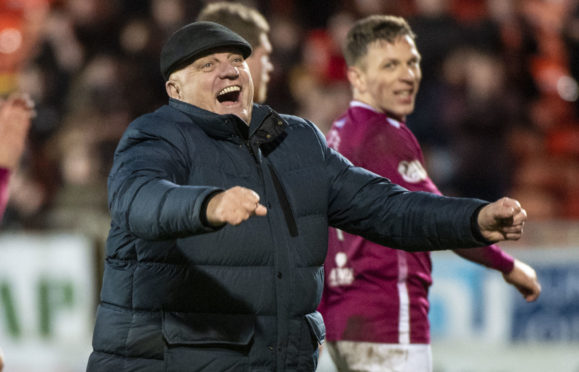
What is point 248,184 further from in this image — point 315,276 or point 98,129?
point 98,129

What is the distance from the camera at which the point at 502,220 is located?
2682 mm

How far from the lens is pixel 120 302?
2.87 m

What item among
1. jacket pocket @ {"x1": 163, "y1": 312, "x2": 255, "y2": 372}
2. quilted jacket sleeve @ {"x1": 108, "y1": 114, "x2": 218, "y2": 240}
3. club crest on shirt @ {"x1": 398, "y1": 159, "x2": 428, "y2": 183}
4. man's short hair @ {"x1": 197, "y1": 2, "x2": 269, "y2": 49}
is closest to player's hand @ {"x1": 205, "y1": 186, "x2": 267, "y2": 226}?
quilted jacket sleeve @ {"x1": 108, "y1": 114, "x2": 218, "y2": 240}

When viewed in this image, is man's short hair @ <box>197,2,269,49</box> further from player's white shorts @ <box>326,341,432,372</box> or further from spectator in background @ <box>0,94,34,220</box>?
player's white shorts @ <box>326,341,432,372</box>

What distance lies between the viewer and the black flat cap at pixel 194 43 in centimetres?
291

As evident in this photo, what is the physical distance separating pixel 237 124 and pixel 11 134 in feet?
3.75

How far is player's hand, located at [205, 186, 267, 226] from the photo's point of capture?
7.66ft

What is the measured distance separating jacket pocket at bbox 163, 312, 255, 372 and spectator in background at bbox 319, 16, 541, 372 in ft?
4.12

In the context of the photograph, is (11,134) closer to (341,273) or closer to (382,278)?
(341,273)

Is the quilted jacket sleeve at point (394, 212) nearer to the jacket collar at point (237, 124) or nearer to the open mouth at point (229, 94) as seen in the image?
the jacket collar at point (237, 124)

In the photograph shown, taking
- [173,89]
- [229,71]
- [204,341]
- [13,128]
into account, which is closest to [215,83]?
[229,71]

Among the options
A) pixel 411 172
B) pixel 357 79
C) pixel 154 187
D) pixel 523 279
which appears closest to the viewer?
pixel 154 187

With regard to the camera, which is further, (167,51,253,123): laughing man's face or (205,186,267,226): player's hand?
(167,51,253,123): laughing man's face

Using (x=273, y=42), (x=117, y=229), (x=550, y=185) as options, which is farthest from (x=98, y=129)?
(x=117, y=229)
